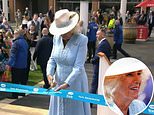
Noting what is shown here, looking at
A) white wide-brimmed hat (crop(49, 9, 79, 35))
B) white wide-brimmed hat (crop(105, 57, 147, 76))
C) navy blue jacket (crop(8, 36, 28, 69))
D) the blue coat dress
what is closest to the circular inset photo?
white wide-brimmed hat (crop(105, 57, 147, 76))

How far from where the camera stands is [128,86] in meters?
3.30

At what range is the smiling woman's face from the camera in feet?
10.6

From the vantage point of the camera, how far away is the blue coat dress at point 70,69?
3.84m

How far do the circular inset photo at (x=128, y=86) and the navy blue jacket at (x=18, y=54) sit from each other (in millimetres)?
4082

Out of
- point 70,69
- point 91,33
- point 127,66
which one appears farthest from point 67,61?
point 91,33

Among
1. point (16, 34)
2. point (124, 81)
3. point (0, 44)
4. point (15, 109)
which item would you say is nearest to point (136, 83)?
point (124, 81)

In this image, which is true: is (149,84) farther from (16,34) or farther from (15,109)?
(16,34)

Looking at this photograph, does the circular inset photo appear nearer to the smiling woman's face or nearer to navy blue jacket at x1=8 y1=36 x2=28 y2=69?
the smiling woman's face

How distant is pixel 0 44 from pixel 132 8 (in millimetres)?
31441

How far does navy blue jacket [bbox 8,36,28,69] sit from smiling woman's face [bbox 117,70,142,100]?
13.9 ft

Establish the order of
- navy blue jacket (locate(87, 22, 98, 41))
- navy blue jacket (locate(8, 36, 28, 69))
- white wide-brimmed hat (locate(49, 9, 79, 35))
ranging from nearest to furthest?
white wide-brimmed hat (locate(49, 9, 79, 35)), navy blue jacket (locate(8, 36, 28, 69)), navy blue jacket (locate(87, 22, 98, 41))

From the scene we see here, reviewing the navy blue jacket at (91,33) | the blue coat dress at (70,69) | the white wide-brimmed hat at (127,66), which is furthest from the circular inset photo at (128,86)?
the navy blue jacket at (91,33)

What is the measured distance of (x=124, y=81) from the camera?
3.30 meters

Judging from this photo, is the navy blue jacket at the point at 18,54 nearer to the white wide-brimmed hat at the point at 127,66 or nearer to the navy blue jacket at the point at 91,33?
the white wide-brimmed hat at the point at 127,66
